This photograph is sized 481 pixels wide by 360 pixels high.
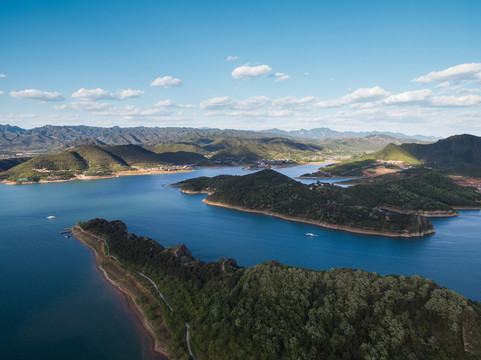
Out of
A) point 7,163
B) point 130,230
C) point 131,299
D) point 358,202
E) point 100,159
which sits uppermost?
point 100,159

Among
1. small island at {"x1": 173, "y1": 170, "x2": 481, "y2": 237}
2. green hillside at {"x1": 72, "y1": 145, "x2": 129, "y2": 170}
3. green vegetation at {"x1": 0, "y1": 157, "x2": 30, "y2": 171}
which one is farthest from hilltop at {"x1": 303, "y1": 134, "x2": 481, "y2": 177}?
green vegetation at {"x1": 0, "y1": 157, "x2": 30, "y2": 171}

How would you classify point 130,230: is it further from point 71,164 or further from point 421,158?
point 421,158

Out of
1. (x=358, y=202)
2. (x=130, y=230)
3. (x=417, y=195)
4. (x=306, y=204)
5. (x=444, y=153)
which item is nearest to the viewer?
(x=130, y=230)

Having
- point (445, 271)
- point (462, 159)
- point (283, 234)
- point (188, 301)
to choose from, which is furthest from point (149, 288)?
A: point (462, 159)

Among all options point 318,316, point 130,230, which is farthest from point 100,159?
point 318,316

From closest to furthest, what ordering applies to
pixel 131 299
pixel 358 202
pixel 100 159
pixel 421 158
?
pixel 131 299, pixel 358 202, pixel 100 159, pixel 421 158

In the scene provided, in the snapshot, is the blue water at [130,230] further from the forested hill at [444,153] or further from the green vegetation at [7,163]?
the forested hill at [444,153]

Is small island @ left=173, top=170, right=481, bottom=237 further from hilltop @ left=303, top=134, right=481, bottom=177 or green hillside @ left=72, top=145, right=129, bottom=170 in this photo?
green hillside @ left=72, top=145, right=129, bottom=170
